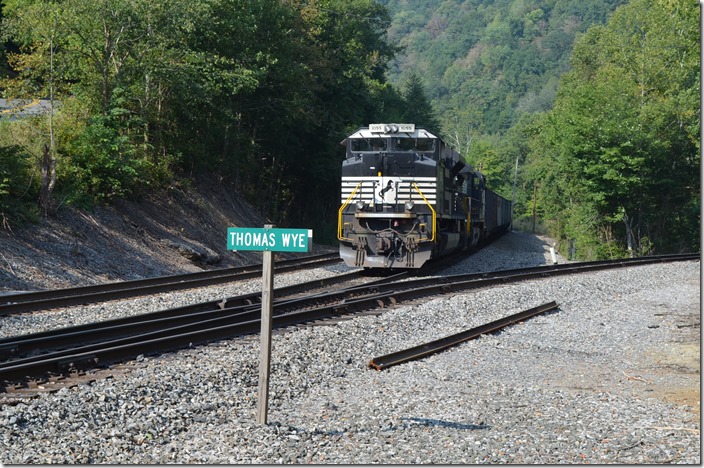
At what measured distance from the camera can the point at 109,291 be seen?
44.4ft

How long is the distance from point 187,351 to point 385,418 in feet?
9.65

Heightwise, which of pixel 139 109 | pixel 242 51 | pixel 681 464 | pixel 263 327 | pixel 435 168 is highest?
pixel 242 51

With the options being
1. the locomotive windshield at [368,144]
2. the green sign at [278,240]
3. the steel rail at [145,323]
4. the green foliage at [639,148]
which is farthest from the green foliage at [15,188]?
the green foliage at [639,148]

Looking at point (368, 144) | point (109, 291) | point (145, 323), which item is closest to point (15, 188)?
point (109, 291)

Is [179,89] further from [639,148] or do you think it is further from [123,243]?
[639,148]

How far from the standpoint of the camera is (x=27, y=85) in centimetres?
2069

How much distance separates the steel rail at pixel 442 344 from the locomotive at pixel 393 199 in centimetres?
483

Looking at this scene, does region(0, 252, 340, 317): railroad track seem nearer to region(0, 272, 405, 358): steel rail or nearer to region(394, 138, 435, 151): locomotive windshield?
region(0, 272, 405, 358): steel rail

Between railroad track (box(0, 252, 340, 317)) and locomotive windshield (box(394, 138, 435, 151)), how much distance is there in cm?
419

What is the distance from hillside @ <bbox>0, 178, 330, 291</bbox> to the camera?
609 inches

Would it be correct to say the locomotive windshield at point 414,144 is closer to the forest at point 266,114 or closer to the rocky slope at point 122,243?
the rocky slope at point 122,243

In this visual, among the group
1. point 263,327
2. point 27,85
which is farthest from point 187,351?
point 27,85

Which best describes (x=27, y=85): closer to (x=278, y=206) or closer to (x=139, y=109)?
(x=139, y=109)

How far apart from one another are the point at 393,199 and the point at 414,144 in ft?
4.97
